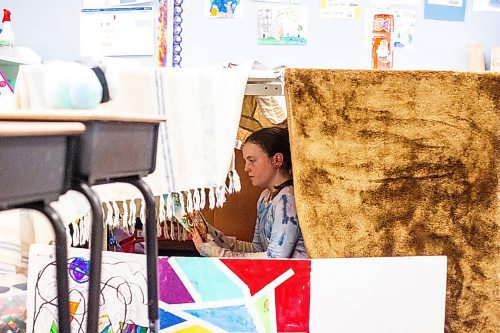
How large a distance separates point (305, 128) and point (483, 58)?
1.77 m

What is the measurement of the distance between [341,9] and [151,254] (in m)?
1.94

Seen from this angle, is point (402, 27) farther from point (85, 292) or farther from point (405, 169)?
point (85, 292)

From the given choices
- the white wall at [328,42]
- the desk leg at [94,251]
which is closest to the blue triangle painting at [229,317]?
the desk leg at [94,251]

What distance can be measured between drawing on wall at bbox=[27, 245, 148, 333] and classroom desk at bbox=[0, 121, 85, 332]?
23.9 inches

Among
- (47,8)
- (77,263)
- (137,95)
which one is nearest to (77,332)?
(77,263)

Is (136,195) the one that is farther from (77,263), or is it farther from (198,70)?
(198,70)

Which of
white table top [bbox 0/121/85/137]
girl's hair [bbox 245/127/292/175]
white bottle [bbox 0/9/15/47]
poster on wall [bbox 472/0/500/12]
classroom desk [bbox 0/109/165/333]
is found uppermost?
poster on wall [bbox 472/0/500/12]

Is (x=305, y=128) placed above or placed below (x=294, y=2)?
below

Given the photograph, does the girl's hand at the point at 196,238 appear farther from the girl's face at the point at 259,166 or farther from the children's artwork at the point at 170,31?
the children's artwork at the point at 170,31

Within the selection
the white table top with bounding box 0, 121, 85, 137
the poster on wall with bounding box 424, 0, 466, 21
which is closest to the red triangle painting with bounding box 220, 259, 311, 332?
the white table top with bounding box 0, 121, 85, 137

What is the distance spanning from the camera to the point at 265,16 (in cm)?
291

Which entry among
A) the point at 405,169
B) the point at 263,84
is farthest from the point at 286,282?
the point at 263,84

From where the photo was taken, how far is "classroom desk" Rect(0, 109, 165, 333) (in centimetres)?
88

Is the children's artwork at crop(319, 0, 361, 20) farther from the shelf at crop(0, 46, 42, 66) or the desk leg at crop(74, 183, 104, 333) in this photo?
the desk leg at crop(74, 183, 104, 333)
